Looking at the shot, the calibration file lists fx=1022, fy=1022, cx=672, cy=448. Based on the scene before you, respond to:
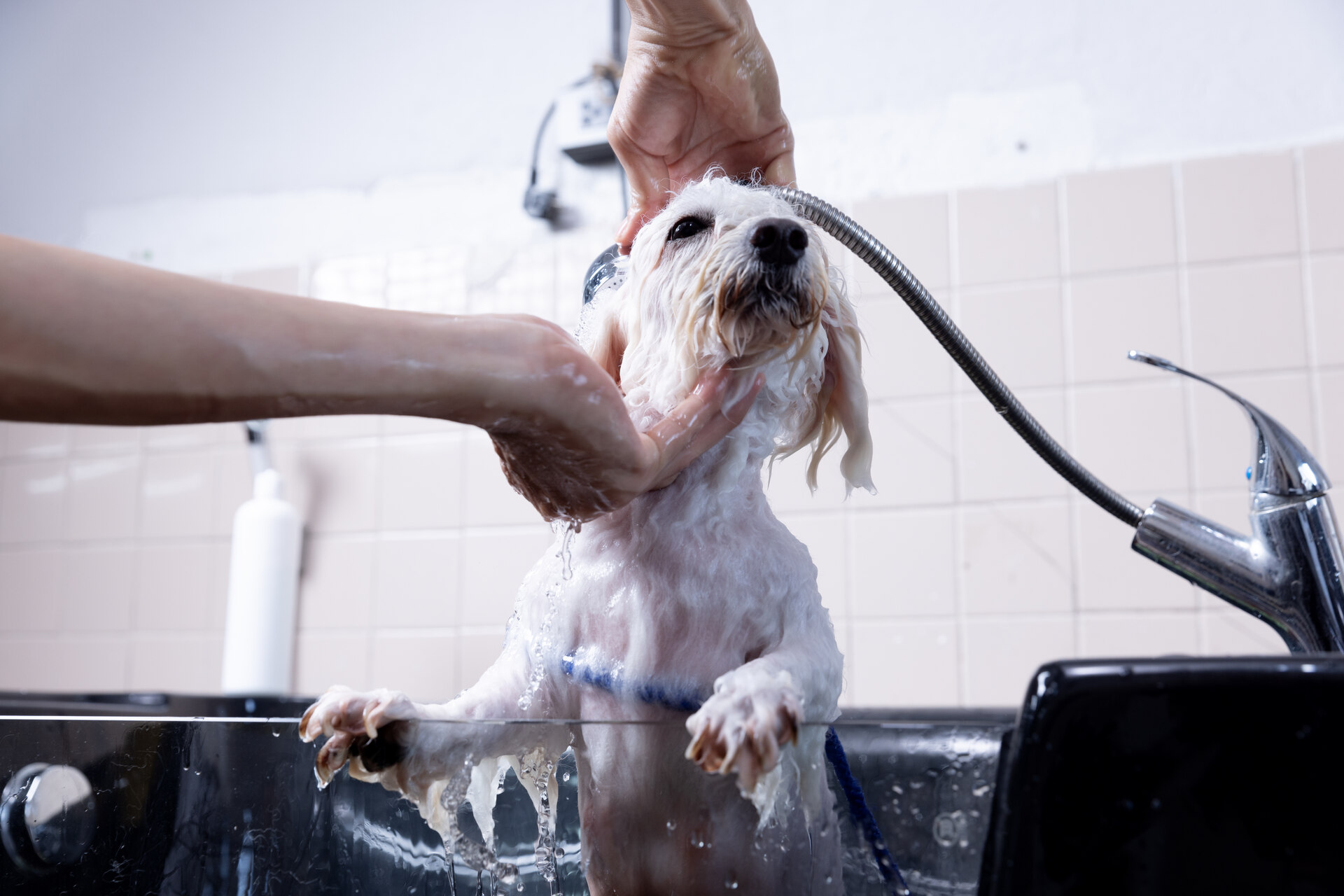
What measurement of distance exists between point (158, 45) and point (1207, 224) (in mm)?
2060

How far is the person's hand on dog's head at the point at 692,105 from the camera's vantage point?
0.72 metres

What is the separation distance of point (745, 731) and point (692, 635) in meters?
0.14

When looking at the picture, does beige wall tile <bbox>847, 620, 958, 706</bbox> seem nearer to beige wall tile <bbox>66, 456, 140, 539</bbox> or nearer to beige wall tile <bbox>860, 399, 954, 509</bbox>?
beige wall tile <bbox>860, 399, 954, 509</bbox>

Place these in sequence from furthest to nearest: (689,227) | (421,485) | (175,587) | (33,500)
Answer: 1. (33,500)
2. (175,587)
3. (421,485)
4. (689,227)

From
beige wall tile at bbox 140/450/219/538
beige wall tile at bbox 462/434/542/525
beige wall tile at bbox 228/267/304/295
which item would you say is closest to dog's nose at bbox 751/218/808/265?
beige wall tile at bbox 462/434/542/525

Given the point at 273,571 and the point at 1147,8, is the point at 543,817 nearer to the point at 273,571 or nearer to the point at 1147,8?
the point at 273,571

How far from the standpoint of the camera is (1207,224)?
4.88 feet

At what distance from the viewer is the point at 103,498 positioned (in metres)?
2.00

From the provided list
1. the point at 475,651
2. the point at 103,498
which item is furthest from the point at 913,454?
the point at 103,498

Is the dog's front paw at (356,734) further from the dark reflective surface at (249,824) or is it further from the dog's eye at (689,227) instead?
→ the dog's eye at (689,227)

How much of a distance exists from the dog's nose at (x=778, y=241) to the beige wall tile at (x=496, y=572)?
1.22 m

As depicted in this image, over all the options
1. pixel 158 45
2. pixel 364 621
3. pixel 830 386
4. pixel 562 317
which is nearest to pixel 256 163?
pixel 158 45

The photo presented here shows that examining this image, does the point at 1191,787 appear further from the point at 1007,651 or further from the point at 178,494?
the point at 178,494

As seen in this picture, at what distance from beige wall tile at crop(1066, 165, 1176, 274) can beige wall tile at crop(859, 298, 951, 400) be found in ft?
0.78
